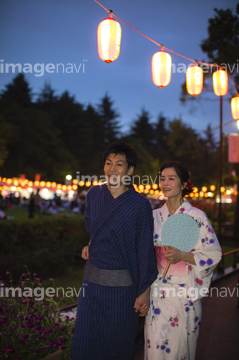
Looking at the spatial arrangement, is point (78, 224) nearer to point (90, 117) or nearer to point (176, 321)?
point (176, 321)

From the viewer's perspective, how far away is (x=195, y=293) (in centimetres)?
307

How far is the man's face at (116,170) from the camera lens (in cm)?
276

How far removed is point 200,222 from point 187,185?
385 mm

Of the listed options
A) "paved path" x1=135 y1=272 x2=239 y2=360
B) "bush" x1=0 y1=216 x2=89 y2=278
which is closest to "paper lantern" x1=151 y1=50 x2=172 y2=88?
"bush" x1=0 y1=216 x2=89 y2=278

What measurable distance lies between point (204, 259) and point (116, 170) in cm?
106

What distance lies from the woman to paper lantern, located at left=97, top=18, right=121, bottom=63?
3865 millimetres

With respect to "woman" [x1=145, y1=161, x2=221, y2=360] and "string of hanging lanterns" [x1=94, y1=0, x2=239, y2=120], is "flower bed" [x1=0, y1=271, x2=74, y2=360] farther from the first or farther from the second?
"string of hanging lanterns" [x1=94, y1=0, x2=239, y2=120]

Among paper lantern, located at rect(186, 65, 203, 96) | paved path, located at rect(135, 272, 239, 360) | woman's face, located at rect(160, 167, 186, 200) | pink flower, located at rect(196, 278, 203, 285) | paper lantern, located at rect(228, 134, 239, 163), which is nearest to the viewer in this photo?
pink flower, located at rect(196, 278, 203, 285)

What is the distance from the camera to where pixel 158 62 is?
8.40 meters

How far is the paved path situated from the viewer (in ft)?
14.7

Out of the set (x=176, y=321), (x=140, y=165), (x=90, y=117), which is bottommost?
(x=176, y=321)

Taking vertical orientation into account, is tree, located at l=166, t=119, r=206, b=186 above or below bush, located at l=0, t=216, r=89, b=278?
above

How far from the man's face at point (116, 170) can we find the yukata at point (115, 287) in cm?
11

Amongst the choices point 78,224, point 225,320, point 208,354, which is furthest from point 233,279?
point 208,354
